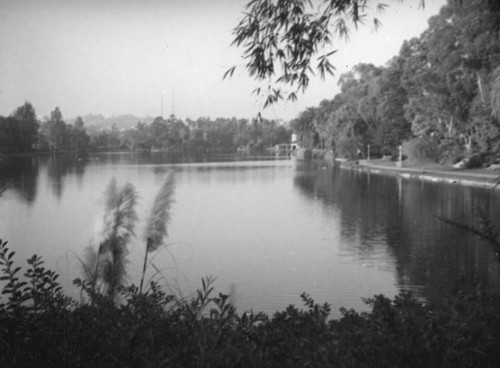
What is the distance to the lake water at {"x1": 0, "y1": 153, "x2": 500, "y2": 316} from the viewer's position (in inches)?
332

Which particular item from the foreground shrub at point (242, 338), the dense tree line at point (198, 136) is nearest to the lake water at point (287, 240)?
the foreground shrub at point (242, 338)

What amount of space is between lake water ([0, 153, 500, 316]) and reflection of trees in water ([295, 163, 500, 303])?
34 millimetres

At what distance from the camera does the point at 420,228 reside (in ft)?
49.5

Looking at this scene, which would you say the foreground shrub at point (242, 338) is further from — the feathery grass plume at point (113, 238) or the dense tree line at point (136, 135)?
the dense tree line at point (136, 135)

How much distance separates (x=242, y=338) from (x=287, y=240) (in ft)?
38.3

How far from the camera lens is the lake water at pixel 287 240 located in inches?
332

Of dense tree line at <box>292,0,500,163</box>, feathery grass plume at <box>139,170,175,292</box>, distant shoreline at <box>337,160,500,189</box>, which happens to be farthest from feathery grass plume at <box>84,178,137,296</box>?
distant shoreline at <box>337,160,500,189</box>

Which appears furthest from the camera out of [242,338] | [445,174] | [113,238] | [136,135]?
[136,135]

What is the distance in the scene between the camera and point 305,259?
11.2 m

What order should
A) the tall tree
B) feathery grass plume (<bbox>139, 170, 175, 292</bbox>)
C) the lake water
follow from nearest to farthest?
feathery grass plume (<bbox>139, 170, 175, 292</bbox>) → the lake water → the tall tree

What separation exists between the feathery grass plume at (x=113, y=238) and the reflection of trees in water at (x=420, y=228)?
211 cm

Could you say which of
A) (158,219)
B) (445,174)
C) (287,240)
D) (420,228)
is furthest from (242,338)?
(445,174)

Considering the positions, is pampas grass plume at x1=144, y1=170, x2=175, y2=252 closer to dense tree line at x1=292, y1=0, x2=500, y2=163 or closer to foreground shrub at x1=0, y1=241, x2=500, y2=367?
foreground shrub at x1=0, y1=241, x2=500, y2=367

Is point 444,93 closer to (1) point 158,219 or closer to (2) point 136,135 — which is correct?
(2) point 136,135
